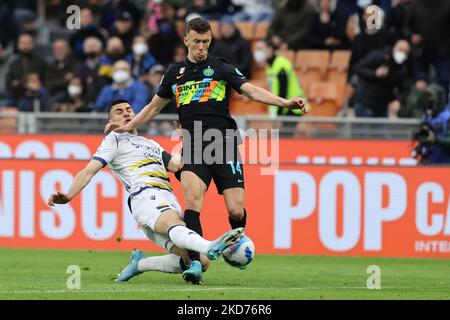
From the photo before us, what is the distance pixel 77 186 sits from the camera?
1182cm

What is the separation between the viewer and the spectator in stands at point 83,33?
23094 millimetres

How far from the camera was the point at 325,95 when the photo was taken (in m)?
21.4

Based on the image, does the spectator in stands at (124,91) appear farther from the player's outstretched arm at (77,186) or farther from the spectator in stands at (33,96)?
the player's outstretched arm at (77,186)

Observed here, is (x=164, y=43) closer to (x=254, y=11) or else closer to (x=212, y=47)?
(x=212, y=47)

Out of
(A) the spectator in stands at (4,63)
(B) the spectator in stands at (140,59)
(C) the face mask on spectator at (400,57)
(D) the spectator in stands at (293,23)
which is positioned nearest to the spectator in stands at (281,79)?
(D) the spectator in stands at (293,23)

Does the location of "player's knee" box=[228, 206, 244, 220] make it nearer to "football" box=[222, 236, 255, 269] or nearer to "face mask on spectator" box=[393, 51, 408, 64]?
"football" box=[222, 236, 255, 269]

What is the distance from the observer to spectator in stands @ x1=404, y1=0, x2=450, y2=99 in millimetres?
21328

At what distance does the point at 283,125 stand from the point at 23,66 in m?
5.71

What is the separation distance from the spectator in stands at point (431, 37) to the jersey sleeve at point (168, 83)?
979cm

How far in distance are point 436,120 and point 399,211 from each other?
2465 millimetres
